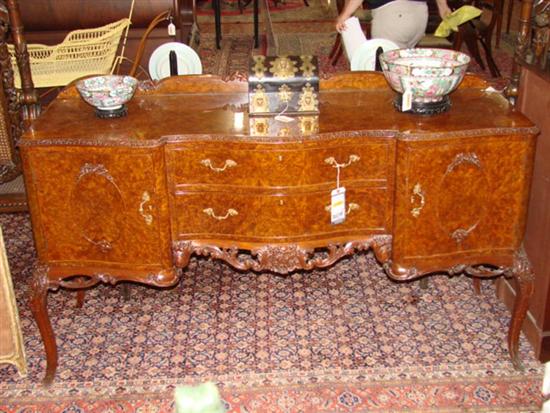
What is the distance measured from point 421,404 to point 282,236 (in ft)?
2.50

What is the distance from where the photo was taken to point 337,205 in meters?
2.37

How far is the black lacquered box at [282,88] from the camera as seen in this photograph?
2.51 metres

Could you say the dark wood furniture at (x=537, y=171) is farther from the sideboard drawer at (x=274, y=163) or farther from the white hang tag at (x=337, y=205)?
the white hang tag at (x=337, y=205)

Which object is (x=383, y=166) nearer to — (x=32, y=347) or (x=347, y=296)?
(x=347, y=296)

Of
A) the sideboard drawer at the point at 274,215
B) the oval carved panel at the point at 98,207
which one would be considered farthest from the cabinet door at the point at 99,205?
the sideboard drawer at the point at 274,215

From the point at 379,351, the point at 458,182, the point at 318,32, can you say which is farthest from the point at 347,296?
the point at 318,32

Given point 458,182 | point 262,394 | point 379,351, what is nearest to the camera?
point 458,182

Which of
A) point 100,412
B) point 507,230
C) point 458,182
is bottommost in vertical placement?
point 100,412

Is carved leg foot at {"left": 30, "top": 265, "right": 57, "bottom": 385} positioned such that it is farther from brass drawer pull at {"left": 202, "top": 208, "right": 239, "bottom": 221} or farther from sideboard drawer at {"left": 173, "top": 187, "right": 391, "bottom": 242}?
brass drawer pull at {"left": 202, "top": 208, "right": 239, "bottom": 221}

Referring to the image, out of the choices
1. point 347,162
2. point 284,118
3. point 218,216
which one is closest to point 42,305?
point 218,216

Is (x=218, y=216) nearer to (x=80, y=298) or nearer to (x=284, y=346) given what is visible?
(x=284, y=346)

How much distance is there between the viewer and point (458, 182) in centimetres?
235

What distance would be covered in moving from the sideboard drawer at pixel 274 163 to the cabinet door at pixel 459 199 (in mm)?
102

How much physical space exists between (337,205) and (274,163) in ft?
0.87
